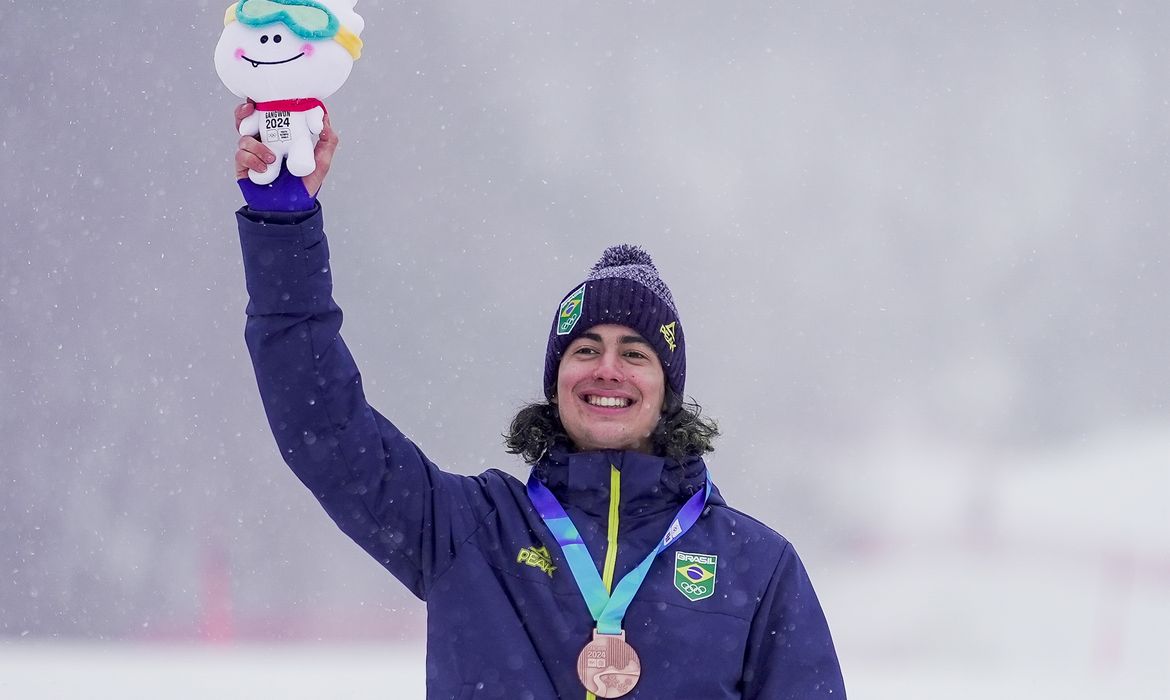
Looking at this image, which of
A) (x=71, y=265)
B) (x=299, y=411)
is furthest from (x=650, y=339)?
(x=71, y=265)

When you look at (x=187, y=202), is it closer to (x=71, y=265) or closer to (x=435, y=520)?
(x=71, y=265)

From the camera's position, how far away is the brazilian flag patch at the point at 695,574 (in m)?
1.95

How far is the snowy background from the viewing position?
24.5 ft

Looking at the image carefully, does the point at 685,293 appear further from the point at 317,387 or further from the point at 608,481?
the point at 317,387

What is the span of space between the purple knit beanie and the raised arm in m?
0.43

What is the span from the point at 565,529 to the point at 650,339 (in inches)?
16.2

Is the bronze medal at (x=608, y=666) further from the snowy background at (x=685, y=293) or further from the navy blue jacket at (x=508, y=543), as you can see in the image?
the snowy background at (x=685, y=293)

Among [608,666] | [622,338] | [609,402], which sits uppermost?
[622,338]

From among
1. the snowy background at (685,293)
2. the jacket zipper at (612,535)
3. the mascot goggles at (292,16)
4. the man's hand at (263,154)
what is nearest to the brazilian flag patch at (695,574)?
the jacket zipper at (612,535)

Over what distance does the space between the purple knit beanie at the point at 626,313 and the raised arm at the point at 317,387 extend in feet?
1.40

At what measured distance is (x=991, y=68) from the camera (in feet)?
34.6

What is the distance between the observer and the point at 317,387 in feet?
5.80

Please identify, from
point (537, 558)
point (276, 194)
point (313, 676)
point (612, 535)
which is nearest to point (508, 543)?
point (537, 558)

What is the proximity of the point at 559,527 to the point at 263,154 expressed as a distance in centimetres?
76
